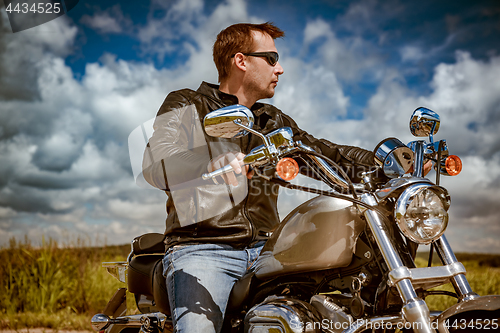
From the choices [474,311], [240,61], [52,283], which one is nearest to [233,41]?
[240,61]

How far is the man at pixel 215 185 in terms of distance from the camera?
183 cm

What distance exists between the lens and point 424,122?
1.73 m

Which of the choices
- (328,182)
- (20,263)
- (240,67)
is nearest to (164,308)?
(328,182)

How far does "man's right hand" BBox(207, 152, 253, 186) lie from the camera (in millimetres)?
1390

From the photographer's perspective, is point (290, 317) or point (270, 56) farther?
point (270, 56)

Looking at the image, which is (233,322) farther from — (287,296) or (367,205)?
(367,205)

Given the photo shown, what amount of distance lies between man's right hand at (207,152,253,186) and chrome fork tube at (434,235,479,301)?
767mm

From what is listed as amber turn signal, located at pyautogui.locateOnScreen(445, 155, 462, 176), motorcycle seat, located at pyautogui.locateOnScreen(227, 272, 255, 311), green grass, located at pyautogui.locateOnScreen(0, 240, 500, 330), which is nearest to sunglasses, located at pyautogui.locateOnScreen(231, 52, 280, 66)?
amber turn signal, located at pyautogui.locateOnScreen(445, 155, 462, 176)

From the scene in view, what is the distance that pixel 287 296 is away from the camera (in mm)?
1683

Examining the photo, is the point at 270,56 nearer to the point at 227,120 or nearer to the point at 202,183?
the point at 202,183

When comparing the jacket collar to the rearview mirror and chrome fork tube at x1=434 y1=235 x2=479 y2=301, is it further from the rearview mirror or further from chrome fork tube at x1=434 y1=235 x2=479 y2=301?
chrome fork tube at x1=434 y1=235 x2=479 y2=301

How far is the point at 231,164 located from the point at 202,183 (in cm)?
50

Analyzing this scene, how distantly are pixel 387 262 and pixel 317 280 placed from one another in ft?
1.33

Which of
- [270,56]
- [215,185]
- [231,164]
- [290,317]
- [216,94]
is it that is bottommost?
[290,317]
